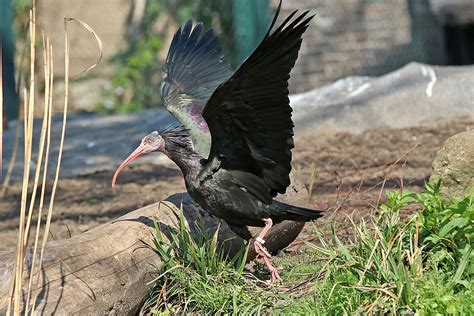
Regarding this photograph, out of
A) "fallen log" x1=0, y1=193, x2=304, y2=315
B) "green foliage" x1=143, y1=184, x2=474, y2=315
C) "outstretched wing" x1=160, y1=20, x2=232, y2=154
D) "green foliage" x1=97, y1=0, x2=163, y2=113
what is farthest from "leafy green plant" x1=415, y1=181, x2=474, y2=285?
"green foliage" x1=97, y1=0, x2=163, y2=113

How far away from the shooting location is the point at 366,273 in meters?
3.71

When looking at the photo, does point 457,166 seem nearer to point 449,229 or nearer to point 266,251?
point 449,229

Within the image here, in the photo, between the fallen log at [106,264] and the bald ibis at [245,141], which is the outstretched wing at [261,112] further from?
the fallen log at [106,264]

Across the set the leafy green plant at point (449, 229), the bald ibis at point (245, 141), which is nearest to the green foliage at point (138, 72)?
the bald ibis at point (245, 141)

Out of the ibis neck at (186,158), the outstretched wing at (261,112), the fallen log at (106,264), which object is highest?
the outstretched wing at (261,112)

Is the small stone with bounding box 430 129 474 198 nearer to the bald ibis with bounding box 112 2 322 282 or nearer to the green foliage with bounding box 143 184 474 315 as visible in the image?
the green foliage with bounding box 143 184 474 315

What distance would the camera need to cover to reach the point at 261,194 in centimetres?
436

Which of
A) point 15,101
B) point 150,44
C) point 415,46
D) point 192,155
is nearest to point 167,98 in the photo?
point 192,155

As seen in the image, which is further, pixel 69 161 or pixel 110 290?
pixel 69 161

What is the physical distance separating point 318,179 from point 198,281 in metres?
2.73

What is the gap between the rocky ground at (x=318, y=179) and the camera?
599cm

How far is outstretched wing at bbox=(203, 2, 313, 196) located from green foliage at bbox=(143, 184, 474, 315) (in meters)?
0.42

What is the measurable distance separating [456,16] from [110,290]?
11206 mm

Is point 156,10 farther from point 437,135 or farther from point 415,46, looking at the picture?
point 437,135
